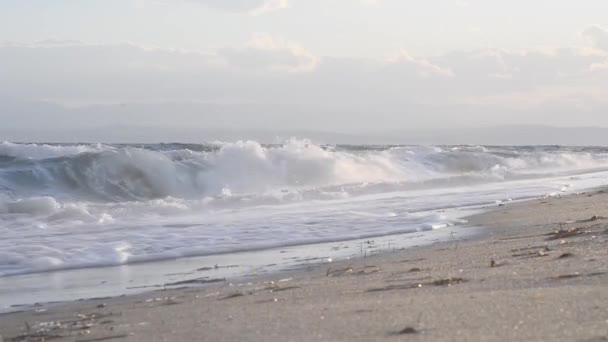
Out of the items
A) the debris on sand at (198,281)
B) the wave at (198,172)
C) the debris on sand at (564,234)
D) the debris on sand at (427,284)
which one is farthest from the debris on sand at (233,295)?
the wave at (198,172)

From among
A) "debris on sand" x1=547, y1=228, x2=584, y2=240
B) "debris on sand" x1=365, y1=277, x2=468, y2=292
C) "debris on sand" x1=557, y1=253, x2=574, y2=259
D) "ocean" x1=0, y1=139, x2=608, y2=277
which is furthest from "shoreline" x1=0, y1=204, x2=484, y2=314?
"debris on sand" x1=557, y1=253, x2=574, y2=259

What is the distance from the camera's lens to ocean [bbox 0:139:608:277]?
30.7 feet

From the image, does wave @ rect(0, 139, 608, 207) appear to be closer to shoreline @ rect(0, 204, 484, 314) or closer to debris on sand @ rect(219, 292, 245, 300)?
shoreline @ rect(0, 204, 484, 314)

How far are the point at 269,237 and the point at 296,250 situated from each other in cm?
111

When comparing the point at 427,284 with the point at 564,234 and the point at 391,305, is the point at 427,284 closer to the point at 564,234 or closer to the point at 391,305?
the point at 391,305

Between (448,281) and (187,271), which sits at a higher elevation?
(448,281)

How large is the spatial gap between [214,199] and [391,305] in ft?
39.0

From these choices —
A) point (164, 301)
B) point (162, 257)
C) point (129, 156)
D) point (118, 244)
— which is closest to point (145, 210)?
point (118, 244)

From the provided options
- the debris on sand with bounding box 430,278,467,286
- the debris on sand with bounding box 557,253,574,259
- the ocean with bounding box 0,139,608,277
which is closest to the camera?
the debris on sand with bounding box 430,278,467,286

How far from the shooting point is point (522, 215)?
35.2ft

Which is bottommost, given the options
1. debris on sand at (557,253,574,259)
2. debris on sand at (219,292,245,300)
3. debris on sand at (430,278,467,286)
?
debris on sand at (219,292,245,300)

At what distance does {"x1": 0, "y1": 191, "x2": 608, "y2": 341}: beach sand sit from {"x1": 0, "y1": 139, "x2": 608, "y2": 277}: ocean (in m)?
2.82

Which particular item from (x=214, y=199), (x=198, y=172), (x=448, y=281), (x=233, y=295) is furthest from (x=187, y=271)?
(x=198, y=172)

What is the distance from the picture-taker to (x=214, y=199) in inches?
625
